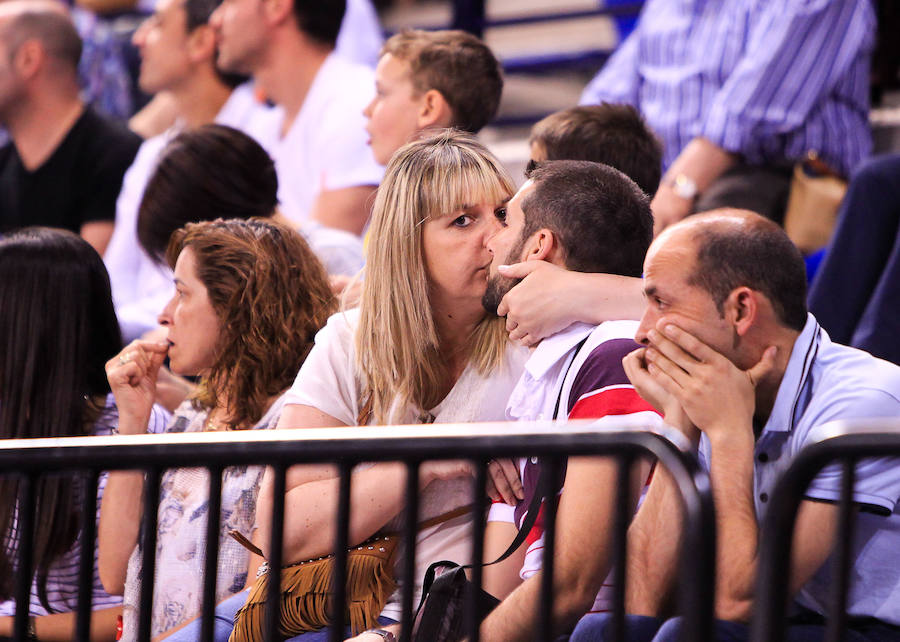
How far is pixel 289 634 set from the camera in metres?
2.51

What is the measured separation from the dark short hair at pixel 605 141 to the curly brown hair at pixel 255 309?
29.2 inches

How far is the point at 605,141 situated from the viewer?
129 inches

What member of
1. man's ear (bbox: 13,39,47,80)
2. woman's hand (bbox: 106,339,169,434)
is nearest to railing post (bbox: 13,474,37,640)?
woman's hand (bbox: 106,339,169,434)

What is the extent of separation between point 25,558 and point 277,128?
3.24m

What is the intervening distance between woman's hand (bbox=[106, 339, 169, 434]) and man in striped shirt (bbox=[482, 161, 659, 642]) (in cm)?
92

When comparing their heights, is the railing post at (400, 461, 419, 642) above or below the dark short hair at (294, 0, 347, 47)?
below

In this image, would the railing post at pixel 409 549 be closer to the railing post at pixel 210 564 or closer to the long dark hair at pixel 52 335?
the railing post at pixel 210 564

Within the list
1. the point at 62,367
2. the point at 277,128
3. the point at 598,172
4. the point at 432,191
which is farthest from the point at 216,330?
the point at 277,128

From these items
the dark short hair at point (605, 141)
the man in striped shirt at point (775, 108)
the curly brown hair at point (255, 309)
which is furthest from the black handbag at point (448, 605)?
the man in striped shirt at point (775, 108)

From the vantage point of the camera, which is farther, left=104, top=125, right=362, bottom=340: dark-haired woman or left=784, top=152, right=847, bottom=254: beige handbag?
left=784, top=152, right=847, bottom=254: beige handbag

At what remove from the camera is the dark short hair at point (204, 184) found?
3.71 metres

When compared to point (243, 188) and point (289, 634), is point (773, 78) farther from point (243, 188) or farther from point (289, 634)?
point (289, 634)

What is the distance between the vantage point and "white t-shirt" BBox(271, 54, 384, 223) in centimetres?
453

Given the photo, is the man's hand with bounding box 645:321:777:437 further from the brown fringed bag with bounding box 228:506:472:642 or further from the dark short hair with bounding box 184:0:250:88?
the dark short hair with bounding box 184:0:250:88
